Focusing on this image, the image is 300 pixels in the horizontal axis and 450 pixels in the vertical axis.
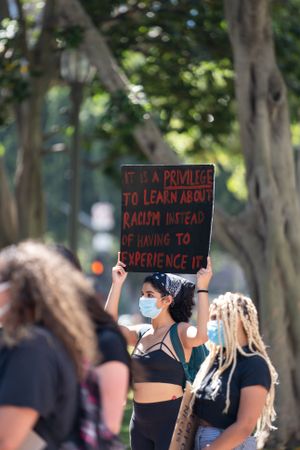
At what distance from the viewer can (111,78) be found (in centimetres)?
1140

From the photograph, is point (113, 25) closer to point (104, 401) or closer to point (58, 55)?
point (58, 55)

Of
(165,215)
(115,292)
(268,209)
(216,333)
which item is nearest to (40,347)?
(216,333)

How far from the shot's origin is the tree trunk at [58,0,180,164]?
439 inches

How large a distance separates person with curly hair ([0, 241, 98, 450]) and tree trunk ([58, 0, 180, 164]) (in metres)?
7.32

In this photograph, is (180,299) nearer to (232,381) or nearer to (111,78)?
(232,381)

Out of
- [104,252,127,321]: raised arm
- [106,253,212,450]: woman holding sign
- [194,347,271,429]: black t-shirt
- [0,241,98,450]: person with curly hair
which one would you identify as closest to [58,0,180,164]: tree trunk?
[106,253,212,450]: woman holding sign

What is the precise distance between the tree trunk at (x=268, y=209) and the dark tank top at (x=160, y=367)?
435 centimetres

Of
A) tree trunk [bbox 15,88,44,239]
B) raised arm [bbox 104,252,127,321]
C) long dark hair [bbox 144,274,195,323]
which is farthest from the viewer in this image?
tree trunk [bbox 15,88,44,239]

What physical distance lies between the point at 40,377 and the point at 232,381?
78.3 inches

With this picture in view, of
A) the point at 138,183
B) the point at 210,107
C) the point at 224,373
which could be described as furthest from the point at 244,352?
the point at 210,107

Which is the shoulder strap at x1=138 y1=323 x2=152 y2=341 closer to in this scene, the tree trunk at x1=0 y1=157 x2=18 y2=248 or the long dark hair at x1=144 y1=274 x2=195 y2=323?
the long dark hair at x1=144 y1=274 x2=195 y2=323

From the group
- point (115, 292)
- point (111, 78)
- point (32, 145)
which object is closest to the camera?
point (115, 292)

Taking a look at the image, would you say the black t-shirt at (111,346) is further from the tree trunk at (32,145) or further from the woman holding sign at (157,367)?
the tree trunk at (32,145)

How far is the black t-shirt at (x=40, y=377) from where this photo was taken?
3604mm
